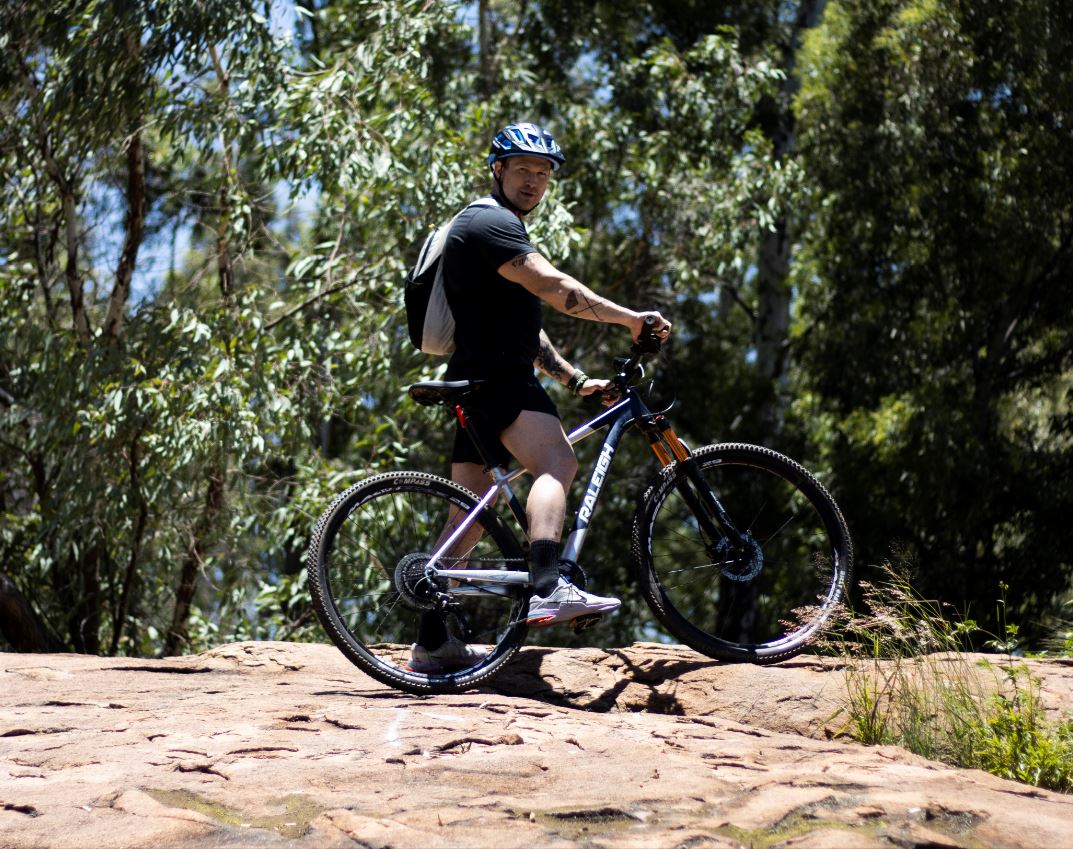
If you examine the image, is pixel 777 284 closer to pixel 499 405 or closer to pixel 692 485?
pixel 692 485

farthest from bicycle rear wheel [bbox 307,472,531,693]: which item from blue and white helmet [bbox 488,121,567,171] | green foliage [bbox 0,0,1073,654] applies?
green foliage [bbox 0,0,1073,654]

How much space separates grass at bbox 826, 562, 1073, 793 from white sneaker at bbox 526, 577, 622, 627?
78 centimetres

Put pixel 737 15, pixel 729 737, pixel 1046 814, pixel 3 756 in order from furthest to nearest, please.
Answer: pixel 737 15
pixel 729 737
pixel 3 756
pixel 1046 814

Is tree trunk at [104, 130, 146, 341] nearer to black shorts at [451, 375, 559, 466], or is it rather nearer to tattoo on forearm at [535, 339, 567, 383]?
tattoo on forearm at [535, 339, 567, 383]

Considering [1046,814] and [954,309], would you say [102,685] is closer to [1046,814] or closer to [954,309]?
[1046,814]

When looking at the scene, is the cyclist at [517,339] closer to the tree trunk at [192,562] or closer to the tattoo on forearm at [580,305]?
the tattoo on forearm at [580,305]

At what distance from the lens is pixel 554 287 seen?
4270 mm

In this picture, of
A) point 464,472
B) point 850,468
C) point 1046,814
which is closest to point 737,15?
point 850,468

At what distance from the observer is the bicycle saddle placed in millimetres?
4340

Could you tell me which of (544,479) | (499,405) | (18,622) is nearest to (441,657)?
(544,479)

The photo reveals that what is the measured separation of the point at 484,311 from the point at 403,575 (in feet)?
2.97

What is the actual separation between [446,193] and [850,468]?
19.9 ft

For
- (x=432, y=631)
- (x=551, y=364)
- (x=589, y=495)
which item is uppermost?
(x=551, y=364)

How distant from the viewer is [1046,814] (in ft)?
10.1
